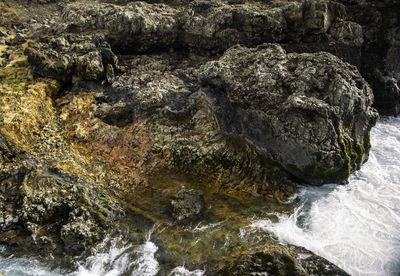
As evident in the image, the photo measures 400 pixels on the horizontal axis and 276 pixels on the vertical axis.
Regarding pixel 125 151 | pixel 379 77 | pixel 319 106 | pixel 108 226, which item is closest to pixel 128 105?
pixel 125 151

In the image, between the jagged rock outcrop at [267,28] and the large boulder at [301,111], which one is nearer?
the large boulder at [301,111]

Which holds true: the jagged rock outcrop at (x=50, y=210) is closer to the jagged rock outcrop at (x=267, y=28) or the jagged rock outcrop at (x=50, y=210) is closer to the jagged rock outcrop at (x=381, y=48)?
the jagged rock outcrop at (x=267, y=28)

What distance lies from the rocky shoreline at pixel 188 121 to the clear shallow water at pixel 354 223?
0.75 meters

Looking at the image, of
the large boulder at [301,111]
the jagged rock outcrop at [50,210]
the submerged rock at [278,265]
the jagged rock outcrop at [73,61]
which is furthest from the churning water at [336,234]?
the jagged rock outcrop at [73,61]

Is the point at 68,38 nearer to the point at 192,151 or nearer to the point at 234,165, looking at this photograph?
the point at 192,151

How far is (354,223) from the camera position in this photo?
16750 mm

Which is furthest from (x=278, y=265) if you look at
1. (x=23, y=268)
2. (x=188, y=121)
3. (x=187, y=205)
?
(x=188, y=121)

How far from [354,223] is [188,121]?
8.80 metres

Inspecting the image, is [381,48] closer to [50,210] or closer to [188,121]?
[188,121]

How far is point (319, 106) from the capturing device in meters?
18.0

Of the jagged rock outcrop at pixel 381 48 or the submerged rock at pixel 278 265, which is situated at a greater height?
the jagged rock outcrop at pixel 381 48

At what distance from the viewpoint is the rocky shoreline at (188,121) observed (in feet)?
53.3

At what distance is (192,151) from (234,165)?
2.00 meters

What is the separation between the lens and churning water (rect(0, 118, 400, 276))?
14703 millimetres
